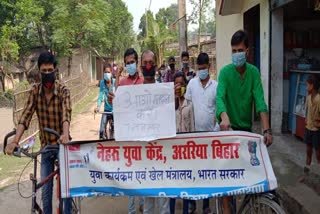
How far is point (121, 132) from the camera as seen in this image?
3.10 meters

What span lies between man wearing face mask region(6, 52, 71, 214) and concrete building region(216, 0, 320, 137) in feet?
13.7

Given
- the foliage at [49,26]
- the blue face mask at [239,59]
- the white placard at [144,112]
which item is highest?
the foliage at [49,26]

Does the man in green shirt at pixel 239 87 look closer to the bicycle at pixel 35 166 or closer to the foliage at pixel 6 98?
the bicycle at pixel 35 166

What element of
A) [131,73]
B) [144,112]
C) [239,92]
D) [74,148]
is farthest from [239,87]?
[74,148]

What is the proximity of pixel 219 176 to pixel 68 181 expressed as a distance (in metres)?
1.26

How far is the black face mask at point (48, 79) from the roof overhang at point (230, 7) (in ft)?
18.9

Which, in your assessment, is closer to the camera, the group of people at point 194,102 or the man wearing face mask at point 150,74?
the group of people at point 194,102

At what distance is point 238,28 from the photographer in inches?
374

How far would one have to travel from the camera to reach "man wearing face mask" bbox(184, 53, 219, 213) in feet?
12.8

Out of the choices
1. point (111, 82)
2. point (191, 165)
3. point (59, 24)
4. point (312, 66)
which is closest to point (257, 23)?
point (312, 66)

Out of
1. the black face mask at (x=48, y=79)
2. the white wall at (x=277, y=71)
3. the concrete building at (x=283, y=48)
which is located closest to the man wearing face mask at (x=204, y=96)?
the black face mask at (x=48, y=79)

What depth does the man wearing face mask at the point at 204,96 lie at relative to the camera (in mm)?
3898

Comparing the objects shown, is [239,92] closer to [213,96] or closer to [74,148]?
[213,96]

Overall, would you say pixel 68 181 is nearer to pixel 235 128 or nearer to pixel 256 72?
pixel 235 128
